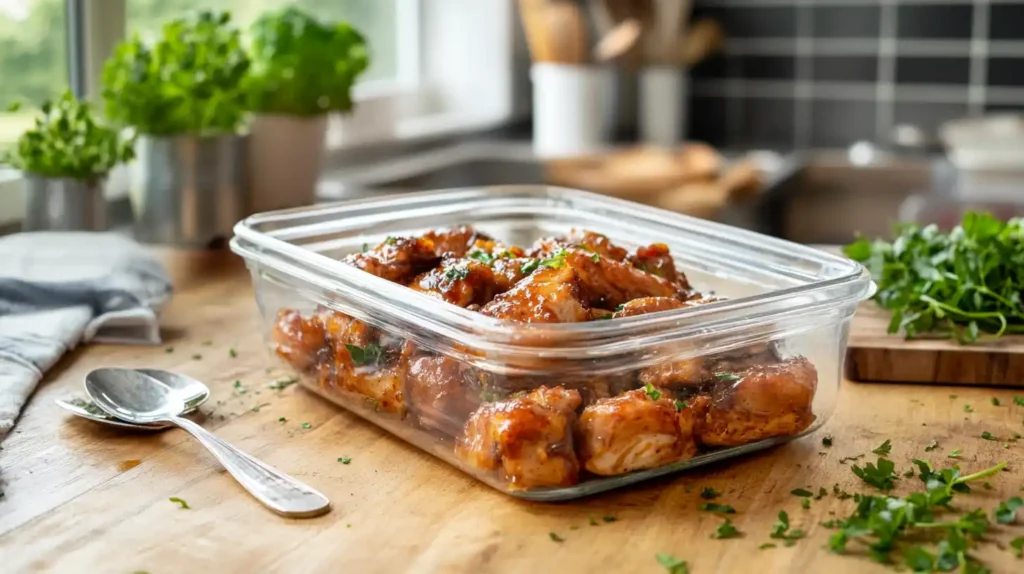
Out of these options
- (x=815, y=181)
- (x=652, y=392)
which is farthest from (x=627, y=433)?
(x=815, y=181)

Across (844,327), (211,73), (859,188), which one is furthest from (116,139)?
(859,188)

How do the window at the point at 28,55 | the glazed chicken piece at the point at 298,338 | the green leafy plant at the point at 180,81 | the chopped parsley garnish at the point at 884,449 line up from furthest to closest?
the window at the point at 28,55
the green leafy plant at the point at 180,81
the glazed chicken piece at the point at 298,338
the chopped parsley garnish at the point at 884,449

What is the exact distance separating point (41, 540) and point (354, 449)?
29cm

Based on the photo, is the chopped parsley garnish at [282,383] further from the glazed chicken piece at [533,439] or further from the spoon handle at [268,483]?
the glazed chicken piece at [533,439]

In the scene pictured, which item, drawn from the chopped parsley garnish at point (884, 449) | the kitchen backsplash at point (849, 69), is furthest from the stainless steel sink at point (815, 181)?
the chopped parsley garnish at point (884, 449)

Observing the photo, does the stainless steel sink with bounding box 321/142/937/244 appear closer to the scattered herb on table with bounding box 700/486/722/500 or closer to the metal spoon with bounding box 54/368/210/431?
the metal spoon with bounding box 54/368/210/431

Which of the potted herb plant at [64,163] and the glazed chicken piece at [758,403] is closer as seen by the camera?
the glazed chicken piece at [758,403]

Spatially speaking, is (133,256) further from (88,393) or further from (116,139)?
(88,393)

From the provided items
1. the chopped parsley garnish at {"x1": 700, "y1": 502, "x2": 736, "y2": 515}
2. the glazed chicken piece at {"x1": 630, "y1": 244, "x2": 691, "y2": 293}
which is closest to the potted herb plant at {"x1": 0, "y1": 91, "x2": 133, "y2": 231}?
the glazed chicken piece at {"x1": 630, "y1": 244, "x2": 691, "y2": 293}

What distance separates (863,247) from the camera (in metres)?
1.52

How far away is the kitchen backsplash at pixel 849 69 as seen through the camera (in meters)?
3.55

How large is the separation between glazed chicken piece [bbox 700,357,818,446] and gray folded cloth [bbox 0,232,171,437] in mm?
735

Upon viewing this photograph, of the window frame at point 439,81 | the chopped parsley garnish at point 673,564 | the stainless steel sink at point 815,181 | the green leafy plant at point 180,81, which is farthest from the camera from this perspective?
the stainless steel sink at point 815,181

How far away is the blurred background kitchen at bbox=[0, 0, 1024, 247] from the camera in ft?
9.53
